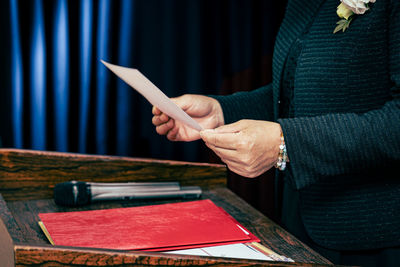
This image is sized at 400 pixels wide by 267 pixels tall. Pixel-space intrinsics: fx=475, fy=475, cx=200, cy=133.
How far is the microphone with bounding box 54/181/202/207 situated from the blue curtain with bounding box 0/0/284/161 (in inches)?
58.7

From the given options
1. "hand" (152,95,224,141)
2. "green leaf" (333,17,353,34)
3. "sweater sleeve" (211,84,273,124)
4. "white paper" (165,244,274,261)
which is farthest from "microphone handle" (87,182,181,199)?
"green leaf" (333,17,353,34)

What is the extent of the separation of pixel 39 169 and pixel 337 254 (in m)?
0.72

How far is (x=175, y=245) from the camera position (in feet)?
2.67

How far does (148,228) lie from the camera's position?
35.3 inches

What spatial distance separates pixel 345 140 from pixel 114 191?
0.55 meters

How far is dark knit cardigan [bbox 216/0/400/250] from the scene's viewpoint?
90 centimetres

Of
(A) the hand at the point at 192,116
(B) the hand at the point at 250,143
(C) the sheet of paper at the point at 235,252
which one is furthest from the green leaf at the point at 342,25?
(C) the sheet of paper at the point at 235,252

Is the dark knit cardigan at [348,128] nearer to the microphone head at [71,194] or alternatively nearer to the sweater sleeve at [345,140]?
the sweater sleeve at [345,140]

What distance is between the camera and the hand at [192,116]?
3.95 feet

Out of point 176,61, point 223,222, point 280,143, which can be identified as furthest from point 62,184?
point 176,61

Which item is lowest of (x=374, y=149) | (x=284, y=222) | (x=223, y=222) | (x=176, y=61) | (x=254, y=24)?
(x=284, y=222)

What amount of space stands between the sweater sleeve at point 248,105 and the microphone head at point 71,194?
0.41 meters

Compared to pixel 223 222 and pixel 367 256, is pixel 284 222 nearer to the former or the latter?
pixel 367 256

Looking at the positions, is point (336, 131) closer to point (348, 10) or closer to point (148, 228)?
point (348, 10)
